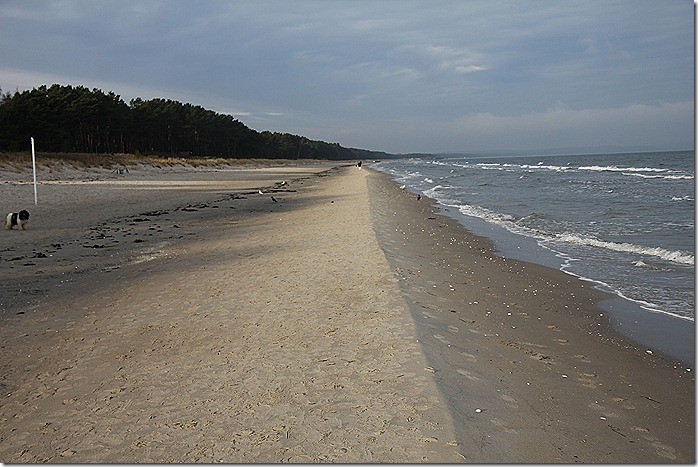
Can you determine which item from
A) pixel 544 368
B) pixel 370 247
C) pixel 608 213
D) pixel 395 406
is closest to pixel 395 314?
pixel 544 368

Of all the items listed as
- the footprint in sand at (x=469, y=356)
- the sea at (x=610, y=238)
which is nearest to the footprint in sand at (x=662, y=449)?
the footprint in sand at (x=469, y=356)

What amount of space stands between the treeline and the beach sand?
43728 millimetres

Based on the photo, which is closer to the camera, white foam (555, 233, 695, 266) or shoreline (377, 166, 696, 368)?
shoreline (377, 166, 696, 368)

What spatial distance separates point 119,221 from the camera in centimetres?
1537

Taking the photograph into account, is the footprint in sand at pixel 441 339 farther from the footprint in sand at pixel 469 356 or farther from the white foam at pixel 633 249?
the white foam at pixel 633 249

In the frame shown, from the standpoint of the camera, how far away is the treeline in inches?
1825

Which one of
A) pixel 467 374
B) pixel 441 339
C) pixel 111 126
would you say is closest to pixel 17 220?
pixel 441 339

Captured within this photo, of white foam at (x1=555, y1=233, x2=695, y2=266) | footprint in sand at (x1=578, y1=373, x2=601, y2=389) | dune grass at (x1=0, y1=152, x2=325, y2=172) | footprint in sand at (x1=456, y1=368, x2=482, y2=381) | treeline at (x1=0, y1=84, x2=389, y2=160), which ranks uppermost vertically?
treeline at (x1=0, y1=84, x2=389, y2=160)

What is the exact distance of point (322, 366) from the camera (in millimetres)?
4449

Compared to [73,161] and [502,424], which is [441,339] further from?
[73,161]

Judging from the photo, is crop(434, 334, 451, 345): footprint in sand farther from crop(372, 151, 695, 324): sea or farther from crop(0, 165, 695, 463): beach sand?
crop(372, 151, 695, 324): sea

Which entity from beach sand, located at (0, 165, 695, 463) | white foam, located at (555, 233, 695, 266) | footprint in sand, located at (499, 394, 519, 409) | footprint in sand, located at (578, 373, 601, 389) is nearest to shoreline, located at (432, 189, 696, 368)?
beach sand, located at (0, 165, 695, 463)

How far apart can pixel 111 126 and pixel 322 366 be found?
209ft

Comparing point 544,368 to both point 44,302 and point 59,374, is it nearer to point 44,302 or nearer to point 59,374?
point 59,374
